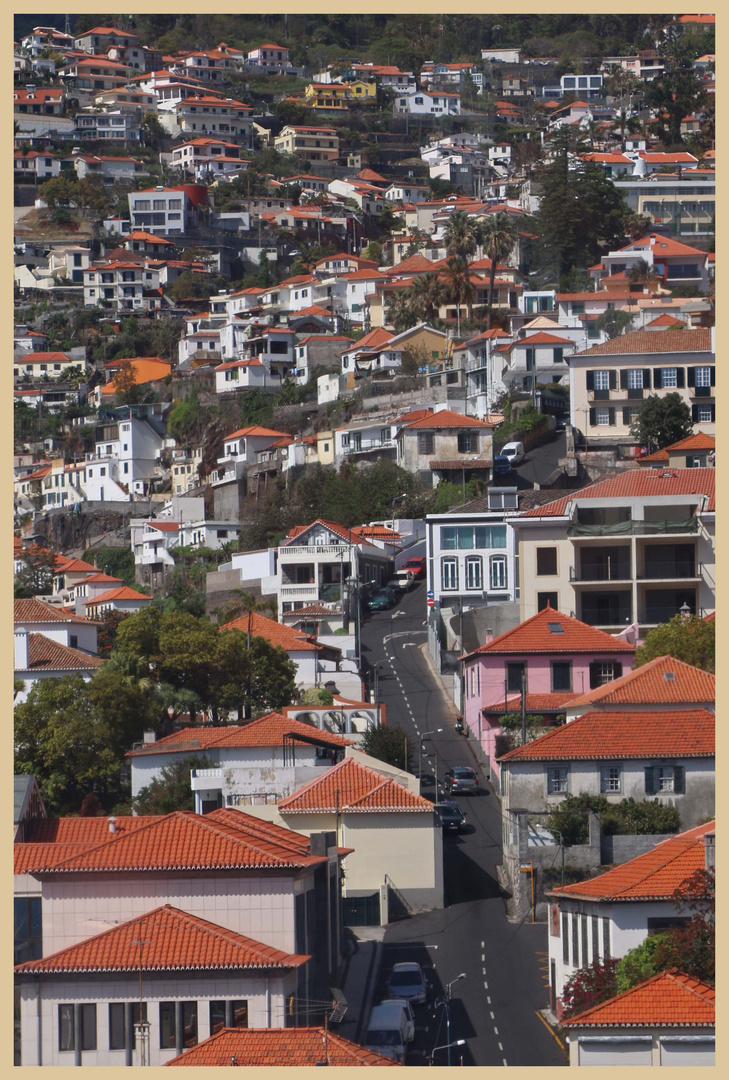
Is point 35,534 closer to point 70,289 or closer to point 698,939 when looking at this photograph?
point 70,289

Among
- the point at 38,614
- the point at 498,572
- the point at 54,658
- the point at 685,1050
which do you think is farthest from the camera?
the point at 38,614

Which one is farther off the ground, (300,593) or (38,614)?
(38,614)

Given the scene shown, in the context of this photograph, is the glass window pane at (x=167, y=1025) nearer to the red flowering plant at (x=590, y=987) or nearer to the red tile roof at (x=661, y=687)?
the red flowering plant at (x=590, y=987)

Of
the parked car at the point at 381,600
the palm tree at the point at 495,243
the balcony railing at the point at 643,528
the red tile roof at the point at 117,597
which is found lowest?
the red tile roof at the point at 117,597

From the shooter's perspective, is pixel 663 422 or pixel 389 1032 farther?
pixel 663 422

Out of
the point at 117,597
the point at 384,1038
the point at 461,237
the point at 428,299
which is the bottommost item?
the point at 117,597

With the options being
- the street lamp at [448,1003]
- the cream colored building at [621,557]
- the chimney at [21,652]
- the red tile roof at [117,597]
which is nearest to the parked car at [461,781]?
the street lamp at [448,1003]

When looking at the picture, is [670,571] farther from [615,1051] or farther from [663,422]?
[615,1051]

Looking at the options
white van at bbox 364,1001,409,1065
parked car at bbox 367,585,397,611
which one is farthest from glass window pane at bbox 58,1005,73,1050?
parked car at bbox 367,585,397,611

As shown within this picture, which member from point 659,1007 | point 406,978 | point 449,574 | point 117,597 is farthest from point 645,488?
point 659,1007
